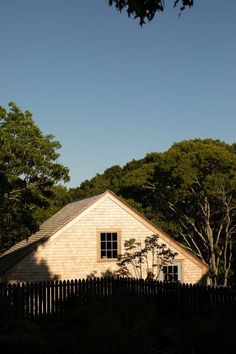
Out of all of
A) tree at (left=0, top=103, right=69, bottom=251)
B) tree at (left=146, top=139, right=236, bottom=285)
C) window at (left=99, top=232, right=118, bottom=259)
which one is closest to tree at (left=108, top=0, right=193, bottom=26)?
tree at (left=0, top=103, right=69, bottom=251)

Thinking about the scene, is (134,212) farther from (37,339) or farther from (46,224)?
(37,339)

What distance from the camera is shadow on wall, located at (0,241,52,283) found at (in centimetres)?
2498

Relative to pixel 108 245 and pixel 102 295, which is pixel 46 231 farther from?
pixel 102 295

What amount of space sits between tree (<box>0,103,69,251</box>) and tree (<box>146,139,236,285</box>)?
14280 millimetres

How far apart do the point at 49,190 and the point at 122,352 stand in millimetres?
16601

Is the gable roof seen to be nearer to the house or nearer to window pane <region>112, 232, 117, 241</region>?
the house

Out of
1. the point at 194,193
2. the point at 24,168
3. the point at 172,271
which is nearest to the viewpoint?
the point at 24,168

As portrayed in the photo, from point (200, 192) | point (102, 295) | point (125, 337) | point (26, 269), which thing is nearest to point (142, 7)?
point (125, 337)

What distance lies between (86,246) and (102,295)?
8.54m

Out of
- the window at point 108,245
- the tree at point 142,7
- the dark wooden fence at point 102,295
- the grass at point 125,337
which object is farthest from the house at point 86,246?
the tree at point 142,7

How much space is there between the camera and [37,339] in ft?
33.4

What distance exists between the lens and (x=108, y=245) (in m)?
27.7

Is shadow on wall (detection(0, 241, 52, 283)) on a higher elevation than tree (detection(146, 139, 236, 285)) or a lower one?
lower

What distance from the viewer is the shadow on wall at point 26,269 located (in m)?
25.0
